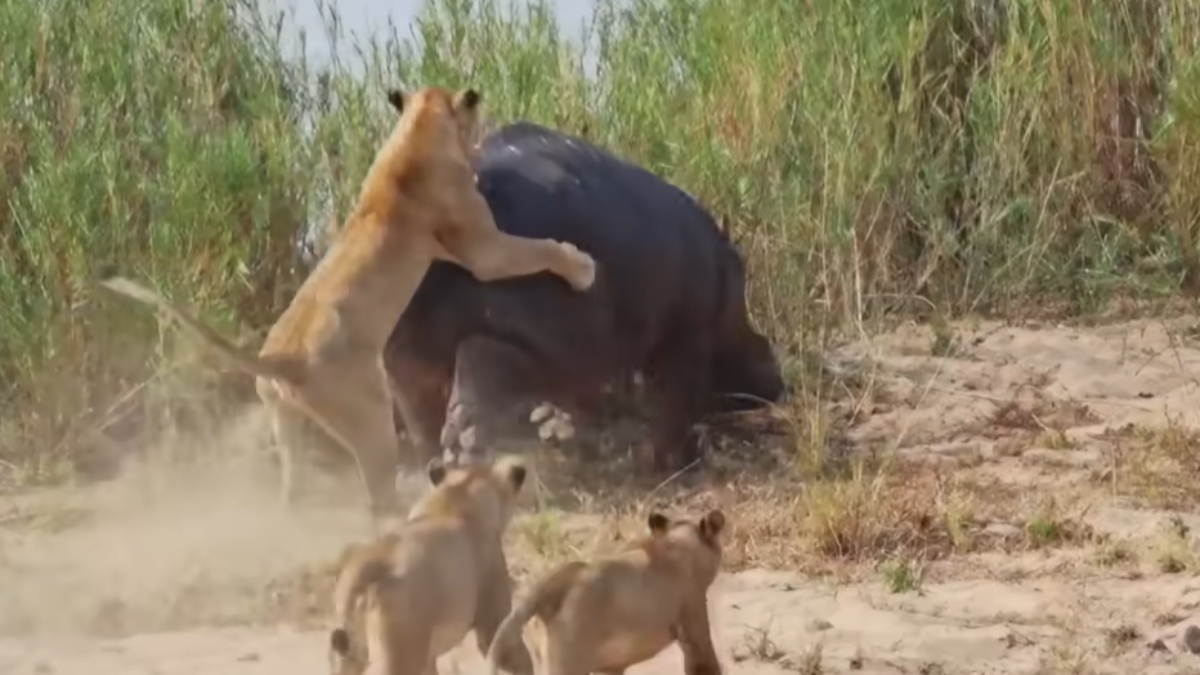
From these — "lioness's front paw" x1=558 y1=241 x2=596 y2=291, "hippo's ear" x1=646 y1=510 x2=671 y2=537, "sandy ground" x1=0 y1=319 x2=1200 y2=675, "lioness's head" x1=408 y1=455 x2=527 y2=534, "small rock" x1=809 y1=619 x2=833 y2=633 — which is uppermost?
"lioness's front paw" x1=558 y1=241 x2=596 y2=291

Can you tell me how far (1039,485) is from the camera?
7.27 metres

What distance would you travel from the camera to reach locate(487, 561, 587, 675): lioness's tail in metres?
4.55

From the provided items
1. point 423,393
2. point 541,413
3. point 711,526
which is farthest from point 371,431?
point 711,526

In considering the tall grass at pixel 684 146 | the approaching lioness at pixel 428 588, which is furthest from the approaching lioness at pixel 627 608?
the tall grass at pixel 684 146

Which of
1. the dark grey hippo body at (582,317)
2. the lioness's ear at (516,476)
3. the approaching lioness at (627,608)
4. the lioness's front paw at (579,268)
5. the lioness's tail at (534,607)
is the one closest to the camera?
the lioness's tail at (534,607)

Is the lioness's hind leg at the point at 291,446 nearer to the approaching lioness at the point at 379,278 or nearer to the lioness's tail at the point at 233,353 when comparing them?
the approaching lioness at the point at 379,278

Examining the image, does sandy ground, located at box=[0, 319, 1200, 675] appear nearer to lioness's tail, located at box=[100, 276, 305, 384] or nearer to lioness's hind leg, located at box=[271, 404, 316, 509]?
lioness's hind leg, located at box=[271, 404, 316, 509]

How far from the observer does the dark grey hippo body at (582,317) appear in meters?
7.26

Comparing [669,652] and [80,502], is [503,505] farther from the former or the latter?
[80,502]

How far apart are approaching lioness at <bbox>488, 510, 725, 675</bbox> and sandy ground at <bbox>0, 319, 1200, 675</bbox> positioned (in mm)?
402

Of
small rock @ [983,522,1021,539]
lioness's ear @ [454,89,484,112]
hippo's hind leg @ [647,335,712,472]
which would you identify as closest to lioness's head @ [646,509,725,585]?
small rock @ [983,522,1021,539]

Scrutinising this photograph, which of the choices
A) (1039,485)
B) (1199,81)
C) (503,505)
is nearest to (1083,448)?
(1039,485)

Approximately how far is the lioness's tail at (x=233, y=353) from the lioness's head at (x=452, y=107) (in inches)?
41.9

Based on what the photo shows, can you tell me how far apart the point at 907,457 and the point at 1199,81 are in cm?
272
